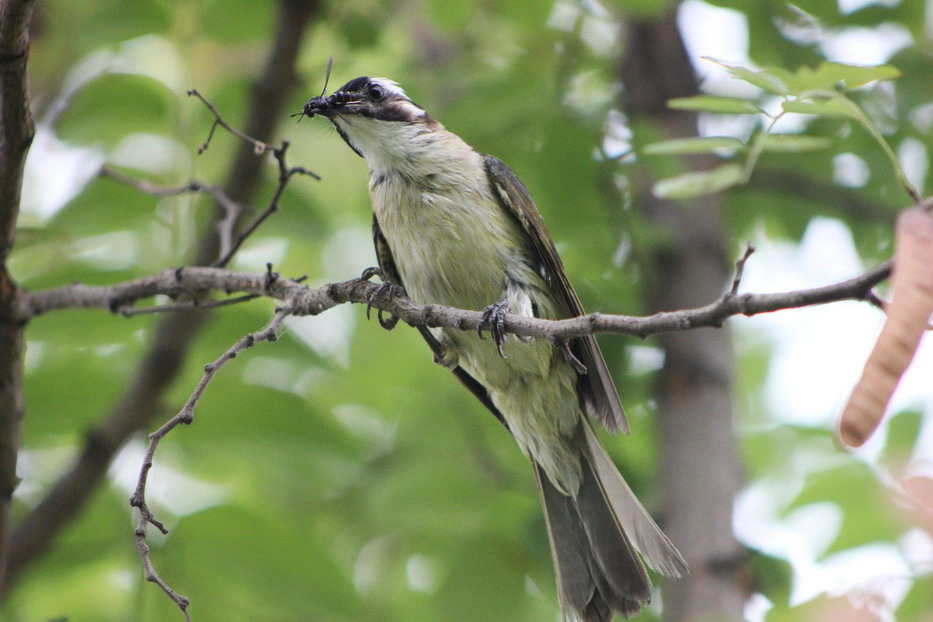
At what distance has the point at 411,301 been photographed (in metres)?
3.37

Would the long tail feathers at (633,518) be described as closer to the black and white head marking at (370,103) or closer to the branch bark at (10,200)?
the black and white head marking at (370,103)

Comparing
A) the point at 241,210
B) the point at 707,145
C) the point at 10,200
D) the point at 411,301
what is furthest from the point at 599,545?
the point at 10,200

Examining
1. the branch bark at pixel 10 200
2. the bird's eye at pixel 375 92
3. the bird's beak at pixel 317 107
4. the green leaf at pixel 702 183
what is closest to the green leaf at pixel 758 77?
the green leaf at pixel 702 183

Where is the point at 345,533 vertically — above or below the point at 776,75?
below

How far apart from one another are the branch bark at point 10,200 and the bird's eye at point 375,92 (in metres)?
2.00

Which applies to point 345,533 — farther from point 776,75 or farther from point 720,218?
point 776,75

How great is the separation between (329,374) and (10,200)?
1958 mm

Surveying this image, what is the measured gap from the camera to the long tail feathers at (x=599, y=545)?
3.89 m

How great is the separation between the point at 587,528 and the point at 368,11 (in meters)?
3.38

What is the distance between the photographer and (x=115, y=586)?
5.10 m

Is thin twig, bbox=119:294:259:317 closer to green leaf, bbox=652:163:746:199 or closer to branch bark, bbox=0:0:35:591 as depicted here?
branch bark, bbox=0:0:35:591

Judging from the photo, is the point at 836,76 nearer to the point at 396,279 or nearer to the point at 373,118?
the point at 396,279

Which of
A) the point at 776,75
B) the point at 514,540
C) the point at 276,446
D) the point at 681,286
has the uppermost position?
the point at 776,75

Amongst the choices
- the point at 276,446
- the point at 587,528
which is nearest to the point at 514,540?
the point at 587,528
